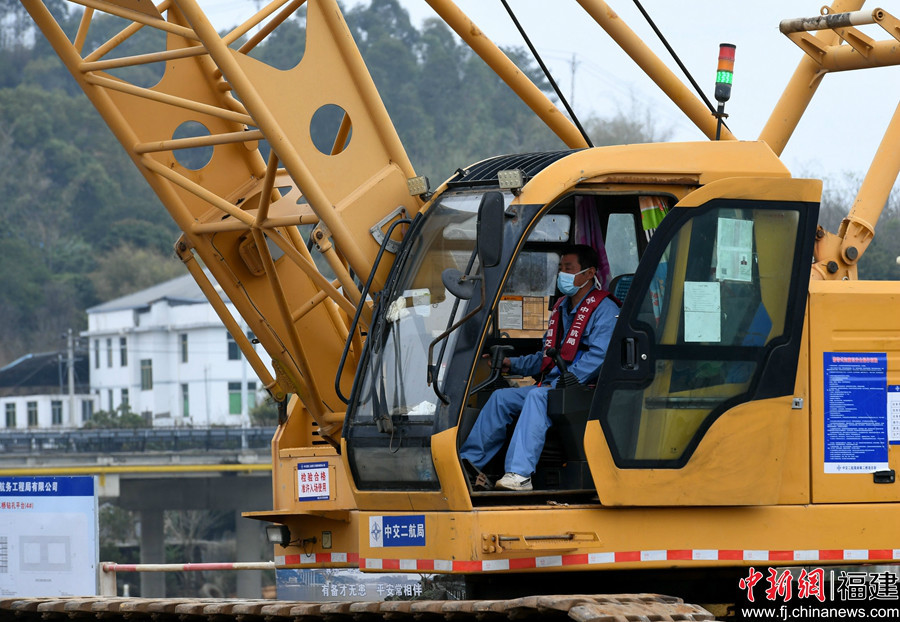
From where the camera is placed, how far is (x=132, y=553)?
213ft

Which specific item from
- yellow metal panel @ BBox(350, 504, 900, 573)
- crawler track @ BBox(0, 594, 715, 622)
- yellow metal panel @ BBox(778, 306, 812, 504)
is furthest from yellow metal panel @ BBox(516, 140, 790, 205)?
crawler track @ BBox(0, 594, 715, 622)

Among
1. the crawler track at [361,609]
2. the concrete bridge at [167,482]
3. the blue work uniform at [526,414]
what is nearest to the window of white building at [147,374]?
the concrete bridge at [167,482]

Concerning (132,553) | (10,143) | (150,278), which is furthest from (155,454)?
(10,143)

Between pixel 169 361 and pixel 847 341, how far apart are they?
8185 cm

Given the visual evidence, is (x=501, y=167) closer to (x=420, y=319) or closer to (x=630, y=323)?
(x=420, y=319)

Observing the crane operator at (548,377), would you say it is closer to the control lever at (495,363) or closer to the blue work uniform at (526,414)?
the blue work uniform at (526,414)

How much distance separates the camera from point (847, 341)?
311 inches

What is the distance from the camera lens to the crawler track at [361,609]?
21.0 ft

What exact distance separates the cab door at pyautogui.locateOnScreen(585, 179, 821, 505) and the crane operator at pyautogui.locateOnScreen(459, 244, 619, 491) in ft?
1.06

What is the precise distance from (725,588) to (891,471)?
3.86ft

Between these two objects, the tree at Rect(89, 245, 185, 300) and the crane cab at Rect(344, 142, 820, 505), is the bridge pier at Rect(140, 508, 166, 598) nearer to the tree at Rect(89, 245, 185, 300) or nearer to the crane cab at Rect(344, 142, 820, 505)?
the crane cab at Rect(344, 142, 820, 505)

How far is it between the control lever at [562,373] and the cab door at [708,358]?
14.6 inches

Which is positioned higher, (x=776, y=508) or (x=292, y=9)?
(x=292, y=9)

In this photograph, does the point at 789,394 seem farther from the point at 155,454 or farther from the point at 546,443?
the point at 155,454
